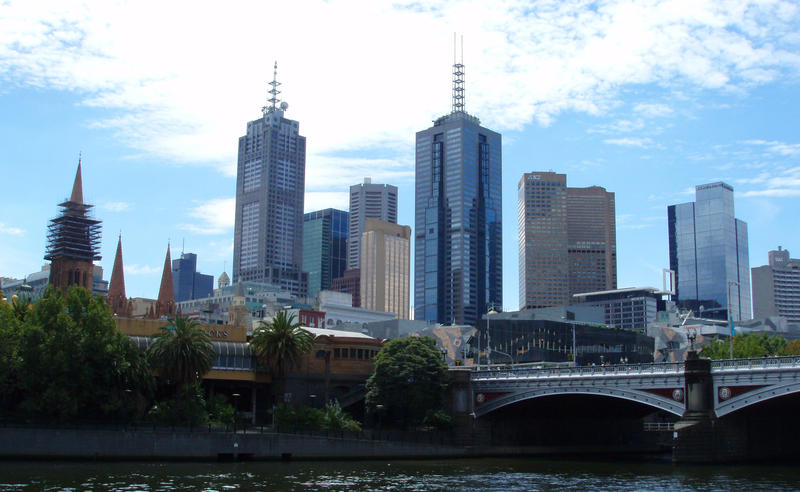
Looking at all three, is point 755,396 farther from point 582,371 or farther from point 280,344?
point 280,344

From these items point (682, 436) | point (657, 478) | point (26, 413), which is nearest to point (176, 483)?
point (26, 413)

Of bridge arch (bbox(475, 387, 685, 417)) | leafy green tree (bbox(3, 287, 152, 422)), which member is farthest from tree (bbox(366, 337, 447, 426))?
leafy green tree (bbox(3, 287, 152, 422))

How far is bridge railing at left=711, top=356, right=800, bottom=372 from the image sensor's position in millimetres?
87125

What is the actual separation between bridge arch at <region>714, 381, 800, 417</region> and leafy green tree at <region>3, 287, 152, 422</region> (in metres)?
63.0

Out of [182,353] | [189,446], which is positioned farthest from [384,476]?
[182,353]

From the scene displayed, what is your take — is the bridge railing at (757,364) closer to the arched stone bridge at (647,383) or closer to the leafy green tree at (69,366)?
the arched stone bridge at (647,383)

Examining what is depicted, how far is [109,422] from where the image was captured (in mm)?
93500

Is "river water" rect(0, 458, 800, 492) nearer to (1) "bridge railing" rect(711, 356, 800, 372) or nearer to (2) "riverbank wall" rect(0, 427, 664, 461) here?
(2) "riverbank wall" rect(0, 427, 664, 461)

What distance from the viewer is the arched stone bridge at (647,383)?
8725 cm

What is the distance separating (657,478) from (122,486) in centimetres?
4523

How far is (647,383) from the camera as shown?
9631 cm

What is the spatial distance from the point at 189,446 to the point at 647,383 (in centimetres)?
4978

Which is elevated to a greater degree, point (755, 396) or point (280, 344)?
point (280, 344)

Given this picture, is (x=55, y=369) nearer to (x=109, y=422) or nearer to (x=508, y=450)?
(x=109, y=422)
